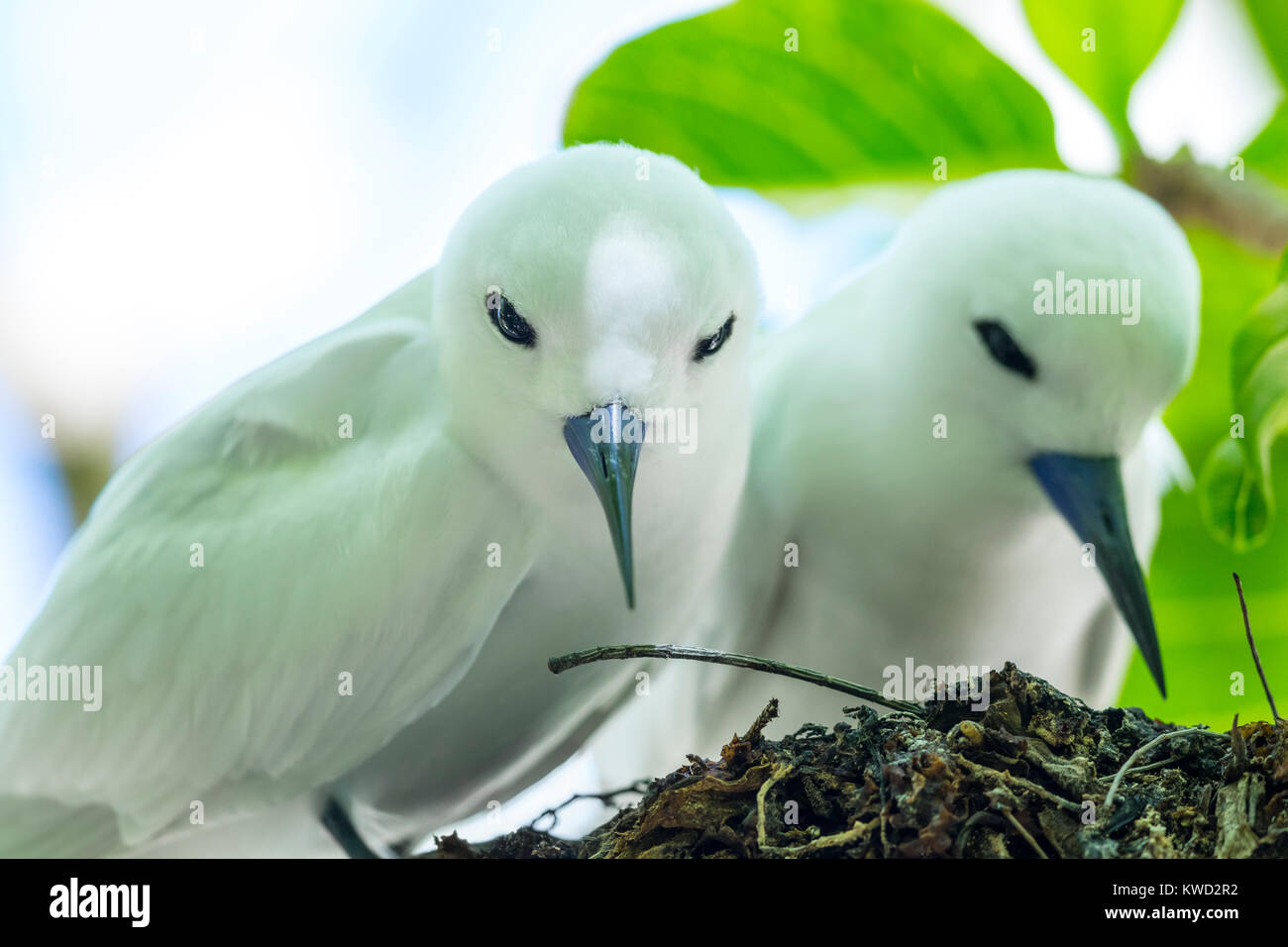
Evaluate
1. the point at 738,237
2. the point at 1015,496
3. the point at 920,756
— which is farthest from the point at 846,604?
the point at 920,756

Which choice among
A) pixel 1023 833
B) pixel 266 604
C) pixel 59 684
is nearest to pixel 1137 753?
pixel 1023 833

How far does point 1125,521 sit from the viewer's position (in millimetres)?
1260

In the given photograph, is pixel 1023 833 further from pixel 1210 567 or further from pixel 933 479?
pixel 1210 567

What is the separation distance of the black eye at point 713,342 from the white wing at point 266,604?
0.76ft

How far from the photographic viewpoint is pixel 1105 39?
139 cm

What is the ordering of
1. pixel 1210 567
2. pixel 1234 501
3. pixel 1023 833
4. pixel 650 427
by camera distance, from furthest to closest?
1. pixel 1210 567
2. pixel 1234 501
3. pixel 650 427
4. pixel 1023 833

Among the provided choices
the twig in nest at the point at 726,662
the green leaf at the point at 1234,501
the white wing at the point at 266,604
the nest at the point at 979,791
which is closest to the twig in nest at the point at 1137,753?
the nest at the point at 979,791

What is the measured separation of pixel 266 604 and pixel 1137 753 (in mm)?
766

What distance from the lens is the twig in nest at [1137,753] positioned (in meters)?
0.91

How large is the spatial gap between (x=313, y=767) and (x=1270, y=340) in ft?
3.23
